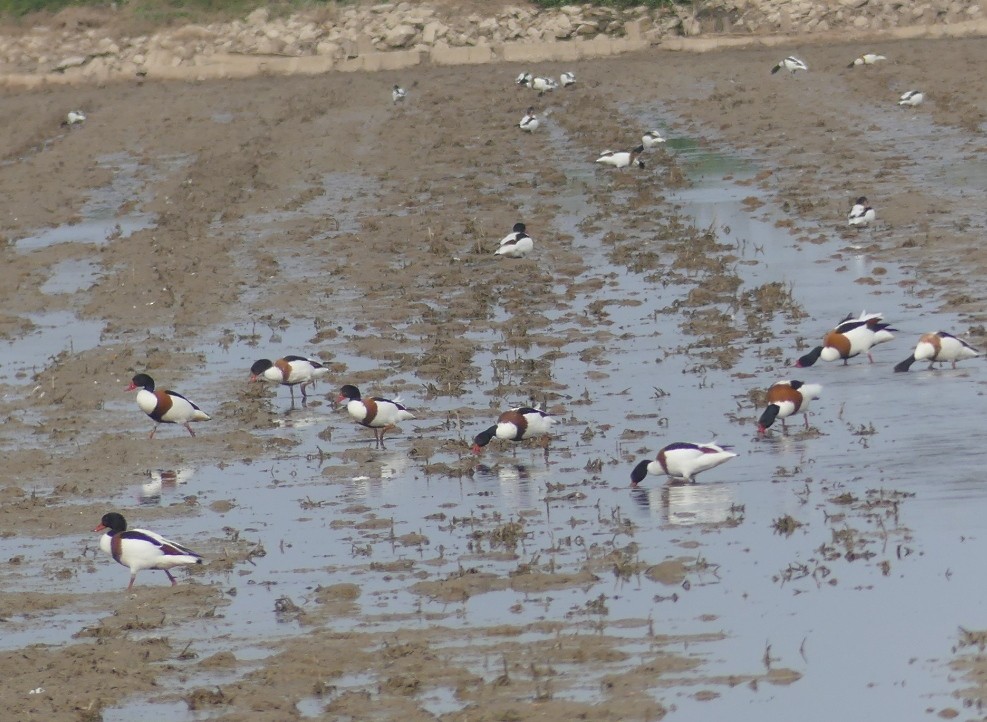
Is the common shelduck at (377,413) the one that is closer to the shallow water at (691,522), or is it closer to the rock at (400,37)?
the shallow water at (691,522)

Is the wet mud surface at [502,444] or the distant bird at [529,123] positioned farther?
the distant bird at [529,123]

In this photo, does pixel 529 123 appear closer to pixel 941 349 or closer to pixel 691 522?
pixel 941 349

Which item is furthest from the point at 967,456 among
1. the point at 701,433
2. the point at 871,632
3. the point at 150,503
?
the point at 150,503

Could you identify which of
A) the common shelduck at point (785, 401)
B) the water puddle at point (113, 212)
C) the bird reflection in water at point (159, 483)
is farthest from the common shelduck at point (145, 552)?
the water puddle at point (113, 212)

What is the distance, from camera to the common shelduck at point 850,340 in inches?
629

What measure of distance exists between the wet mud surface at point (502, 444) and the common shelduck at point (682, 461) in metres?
0.19

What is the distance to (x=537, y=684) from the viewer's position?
8797 millimetres

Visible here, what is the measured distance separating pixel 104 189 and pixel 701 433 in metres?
20.6

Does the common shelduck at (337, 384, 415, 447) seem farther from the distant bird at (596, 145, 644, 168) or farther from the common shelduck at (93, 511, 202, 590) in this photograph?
the distant bird at (596, 145, 644, 168)

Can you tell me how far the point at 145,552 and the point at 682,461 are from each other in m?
3.90

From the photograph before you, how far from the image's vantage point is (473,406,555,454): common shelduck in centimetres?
1368

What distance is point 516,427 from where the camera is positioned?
13.7 metres

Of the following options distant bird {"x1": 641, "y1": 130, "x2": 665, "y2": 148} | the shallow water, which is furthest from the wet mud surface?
distant bird {"x1": 641, "y1": 130, "x2": 665, "y2": 148}

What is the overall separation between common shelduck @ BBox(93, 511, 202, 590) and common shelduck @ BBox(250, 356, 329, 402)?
195 inches
